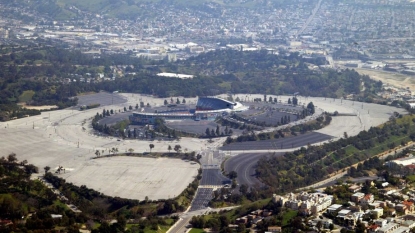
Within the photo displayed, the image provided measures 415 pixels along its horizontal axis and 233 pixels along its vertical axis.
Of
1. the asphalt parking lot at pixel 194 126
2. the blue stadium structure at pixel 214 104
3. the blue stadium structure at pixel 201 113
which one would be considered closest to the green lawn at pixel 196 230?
the asphalt parking lot at pixel 194 126

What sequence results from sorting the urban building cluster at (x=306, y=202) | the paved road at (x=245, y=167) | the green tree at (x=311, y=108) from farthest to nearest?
the green tree at (x=311, y=108), the paved road at (x=245, y=167), the urban building cluster at (x=306, y=202)

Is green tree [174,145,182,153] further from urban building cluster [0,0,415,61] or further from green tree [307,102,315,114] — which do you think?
urban building cluster [0,0,415,61]

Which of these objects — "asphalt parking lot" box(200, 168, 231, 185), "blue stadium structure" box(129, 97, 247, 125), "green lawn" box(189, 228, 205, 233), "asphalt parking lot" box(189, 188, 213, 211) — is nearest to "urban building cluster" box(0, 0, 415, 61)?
"blue stadium structure" box(129, 97, 247, 125)

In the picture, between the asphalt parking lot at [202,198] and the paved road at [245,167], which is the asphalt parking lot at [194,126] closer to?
the paved road at [245,167]

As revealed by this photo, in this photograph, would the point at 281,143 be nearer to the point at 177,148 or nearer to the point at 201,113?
the point at 177,148

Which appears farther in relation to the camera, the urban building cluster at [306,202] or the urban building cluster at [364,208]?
the urban building cluster at [306,202]

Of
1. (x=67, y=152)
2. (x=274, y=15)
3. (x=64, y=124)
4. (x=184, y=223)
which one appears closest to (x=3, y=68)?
(x=64, y=124)

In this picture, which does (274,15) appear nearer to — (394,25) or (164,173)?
(394,25)
